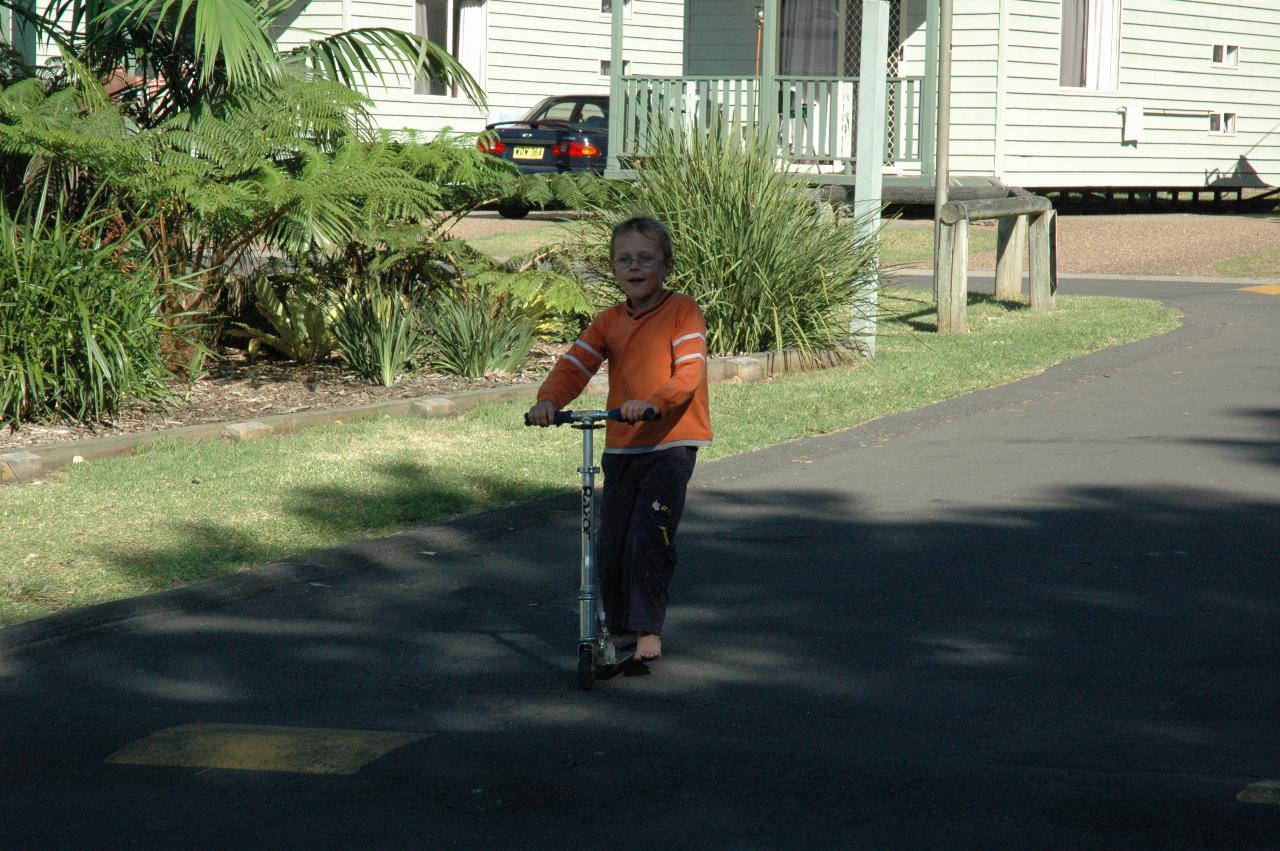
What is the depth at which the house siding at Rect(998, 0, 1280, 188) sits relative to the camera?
24.2 m

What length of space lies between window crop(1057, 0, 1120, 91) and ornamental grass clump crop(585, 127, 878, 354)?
1410 centimetres

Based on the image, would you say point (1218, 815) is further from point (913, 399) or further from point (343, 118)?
point (343, 118)

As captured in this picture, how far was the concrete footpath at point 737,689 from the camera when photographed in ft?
13.3

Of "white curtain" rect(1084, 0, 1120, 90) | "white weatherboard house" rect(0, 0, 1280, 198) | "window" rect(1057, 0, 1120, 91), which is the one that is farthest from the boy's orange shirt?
"white curtain" rect(1084, 0, 1120, 90)

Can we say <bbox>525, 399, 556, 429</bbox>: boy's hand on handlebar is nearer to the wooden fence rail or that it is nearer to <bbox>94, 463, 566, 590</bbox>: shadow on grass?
<bbox>94, 463, 566, 590</bbox>: shadow on grass

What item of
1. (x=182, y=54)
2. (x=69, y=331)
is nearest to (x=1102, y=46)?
(x=182, y=54)

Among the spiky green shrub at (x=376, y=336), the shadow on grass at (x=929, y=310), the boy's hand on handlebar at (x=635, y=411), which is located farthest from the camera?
the shadow on grass at (x=929, y=310)

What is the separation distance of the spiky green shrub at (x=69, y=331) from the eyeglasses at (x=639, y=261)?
15.2 feet

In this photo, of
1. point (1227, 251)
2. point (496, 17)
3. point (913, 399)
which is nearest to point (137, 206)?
point (913, 399)

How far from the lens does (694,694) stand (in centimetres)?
515

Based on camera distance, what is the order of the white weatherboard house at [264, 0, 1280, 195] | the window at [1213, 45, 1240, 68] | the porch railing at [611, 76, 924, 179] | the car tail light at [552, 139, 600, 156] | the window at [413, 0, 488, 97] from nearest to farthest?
the porch railing at [611, 76, 924, 179], the white weatherboard house at [264, 0, 1280, 195], the car tail light at [552, 139, 600, 156], the window at [413, 0, 488, 97], the window at [1213, 45, 1240, 68]

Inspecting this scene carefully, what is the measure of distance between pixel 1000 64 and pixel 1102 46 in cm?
283

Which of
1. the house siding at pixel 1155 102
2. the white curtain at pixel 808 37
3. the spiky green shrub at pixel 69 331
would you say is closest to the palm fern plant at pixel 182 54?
the spiky green shrub at pixel 69 331

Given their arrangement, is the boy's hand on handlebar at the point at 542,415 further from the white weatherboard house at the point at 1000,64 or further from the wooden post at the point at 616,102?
the white weatherboard house at the point at 1000,64
